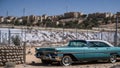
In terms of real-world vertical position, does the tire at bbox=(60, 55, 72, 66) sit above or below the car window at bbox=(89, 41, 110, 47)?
below

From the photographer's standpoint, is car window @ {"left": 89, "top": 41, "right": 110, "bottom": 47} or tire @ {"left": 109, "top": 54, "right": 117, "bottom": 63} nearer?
car window @ {"left": 89, "top": 41, "right": 110, "bottom": 47}

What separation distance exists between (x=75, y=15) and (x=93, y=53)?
540 ft

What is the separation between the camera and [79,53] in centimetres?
1845

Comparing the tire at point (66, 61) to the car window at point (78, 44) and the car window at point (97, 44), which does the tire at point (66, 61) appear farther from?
the car window at point (97, 44)

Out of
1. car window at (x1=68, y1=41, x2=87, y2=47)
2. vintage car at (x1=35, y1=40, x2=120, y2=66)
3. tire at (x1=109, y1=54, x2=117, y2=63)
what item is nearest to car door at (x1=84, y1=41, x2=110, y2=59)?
vintage car at (x1=35, y1=40, x2=120, y2=66)

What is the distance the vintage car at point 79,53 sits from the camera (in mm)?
17859

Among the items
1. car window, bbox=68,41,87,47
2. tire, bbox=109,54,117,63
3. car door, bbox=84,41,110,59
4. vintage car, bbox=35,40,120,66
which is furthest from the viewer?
tire, bbox=109,54,117,63

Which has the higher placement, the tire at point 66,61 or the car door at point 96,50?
the car door at point 96,50

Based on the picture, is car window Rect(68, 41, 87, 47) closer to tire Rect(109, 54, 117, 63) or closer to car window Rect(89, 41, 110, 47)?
car window Rect(89, 41, 110, 47)

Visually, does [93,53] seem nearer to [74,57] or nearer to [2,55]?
[74,57]

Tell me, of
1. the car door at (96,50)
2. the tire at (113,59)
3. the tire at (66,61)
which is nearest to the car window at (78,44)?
the car door at (96,50)

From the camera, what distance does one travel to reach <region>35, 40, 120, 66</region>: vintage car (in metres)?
17.9

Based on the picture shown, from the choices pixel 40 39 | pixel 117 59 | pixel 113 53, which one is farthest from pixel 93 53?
pixel 40 39

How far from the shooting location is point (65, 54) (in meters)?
18.1
